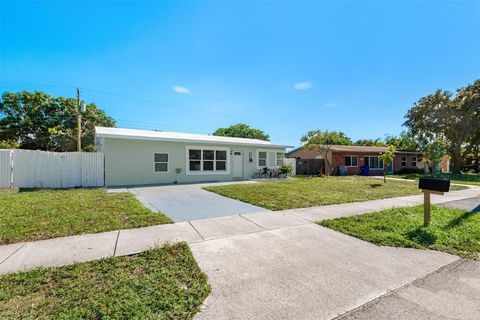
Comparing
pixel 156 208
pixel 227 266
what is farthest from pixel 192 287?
pixel 156 208

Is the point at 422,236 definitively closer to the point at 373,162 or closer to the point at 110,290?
the point at 110,290

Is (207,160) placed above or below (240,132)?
below

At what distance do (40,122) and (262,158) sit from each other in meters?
26.3

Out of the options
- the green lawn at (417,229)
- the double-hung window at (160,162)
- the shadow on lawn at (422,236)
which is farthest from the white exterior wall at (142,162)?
the shadow on lawn at (422,236)

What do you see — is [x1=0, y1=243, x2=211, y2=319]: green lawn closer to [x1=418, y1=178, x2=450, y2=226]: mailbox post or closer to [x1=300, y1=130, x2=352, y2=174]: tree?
[x1=418, y1=178, x2=450, y2=226]: mailbox post

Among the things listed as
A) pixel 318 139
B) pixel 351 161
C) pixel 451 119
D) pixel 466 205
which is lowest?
pixel 466 205

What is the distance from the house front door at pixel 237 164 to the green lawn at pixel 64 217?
8.40 m

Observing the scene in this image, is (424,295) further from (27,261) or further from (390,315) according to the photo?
(27,261)

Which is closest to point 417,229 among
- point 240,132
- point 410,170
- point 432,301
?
point 432,301

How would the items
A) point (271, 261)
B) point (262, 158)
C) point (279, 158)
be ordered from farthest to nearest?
point (279, 158)
point (262, 158)
point (271, 261)

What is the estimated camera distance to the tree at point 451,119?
21.2m

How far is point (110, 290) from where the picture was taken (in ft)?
8.13

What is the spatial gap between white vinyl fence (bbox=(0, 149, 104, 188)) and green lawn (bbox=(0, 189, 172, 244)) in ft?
10.5

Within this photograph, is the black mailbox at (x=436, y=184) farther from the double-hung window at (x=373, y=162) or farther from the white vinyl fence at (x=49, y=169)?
the double-hung window at (x=373, y=162)
